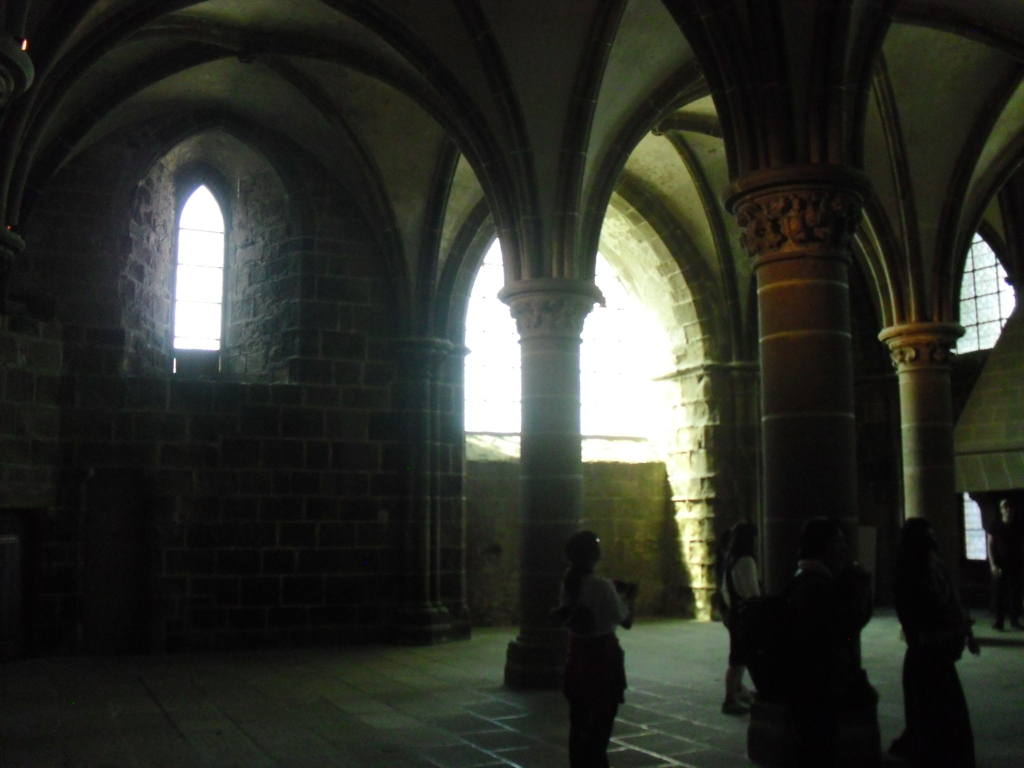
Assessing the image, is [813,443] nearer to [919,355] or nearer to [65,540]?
[919,355]

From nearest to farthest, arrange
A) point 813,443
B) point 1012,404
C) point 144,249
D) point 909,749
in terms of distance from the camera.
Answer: point 909,749 → point 813,443 → point 144,249 → point 1012,404

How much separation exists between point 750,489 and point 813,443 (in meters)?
9.26

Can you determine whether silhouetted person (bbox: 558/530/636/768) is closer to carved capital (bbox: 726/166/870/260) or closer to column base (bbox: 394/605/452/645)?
carved capital (bbox: 726/166/870/260)

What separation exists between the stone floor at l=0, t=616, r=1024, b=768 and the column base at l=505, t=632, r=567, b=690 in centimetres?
24

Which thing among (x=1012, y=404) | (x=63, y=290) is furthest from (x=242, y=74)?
(x=1012, y=404)

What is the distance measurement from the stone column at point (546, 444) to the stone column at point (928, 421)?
14.7 ft

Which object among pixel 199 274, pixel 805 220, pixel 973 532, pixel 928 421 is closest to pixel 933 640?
pixel 805 220

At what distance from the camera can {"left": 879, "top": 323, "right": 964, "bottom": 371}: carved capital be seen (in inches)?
465

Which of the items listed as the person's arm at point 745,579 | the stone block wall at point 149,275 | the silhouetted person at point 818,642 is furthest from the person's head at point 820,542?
the stone block wall at point 149,275

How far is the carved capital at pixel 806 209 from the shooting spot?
6301 millimetres

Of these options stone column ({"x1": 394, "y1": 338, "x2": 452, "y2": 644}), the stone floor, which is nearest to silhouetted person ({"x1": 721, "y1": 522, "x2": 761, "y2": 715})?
the stone floor

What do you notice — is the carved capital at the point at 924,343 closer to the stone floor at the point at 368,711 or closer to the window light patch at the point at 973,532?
the stone floor at the point at 368,711

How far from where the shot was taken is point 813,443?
20.2 ft

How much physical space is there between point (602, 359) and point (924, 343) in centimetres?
571
